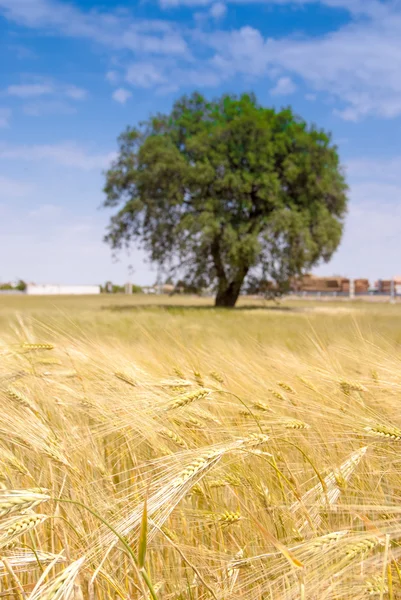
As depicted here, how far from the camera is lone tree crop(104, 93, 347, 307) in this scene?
21031mm

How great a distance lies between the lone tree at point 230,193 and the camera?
69.0 ft

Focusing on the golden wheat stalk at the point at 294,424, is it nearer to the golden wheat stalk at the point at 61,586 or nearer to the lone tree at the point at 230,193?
the golden wheat stalk at the point at 61,586

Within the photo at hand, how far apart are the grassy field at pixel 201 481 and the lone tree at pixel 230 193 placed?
1749cm

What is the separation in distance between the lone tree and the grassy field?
1749cm

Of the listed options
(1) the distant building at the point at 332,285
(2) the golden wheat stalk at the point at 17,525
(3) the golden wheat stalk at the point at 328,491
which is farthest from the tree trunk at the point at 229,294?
(1) the distant building at the point at 332,285

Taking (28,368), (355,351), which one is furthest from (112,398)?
(355,351)

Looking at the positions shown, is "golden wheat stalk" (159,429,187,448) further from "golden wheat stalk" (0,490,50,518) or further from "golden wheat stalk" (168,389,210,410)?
"golden wheat stalk" (0,490,50,518)

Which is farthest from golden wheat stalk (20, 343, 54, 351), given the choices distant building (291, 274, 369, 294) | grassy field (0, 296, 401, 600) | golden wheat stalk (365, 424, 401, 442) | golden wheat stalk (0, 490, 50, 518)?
distant building (291, 274, 369, 294)

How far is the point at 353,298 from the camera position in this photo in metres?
47.5

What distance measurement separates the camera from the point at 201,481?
71.4 inches

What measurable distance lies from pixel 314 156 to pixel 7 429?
22.6 m

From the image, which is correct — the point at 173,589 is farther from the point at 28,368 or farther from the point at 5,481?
the point at 28,368

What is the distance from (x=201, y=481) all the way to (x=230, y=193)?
69.3 ft

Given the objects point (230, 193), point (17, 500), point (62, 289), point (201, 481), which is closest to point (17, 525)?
point (17, 500)
